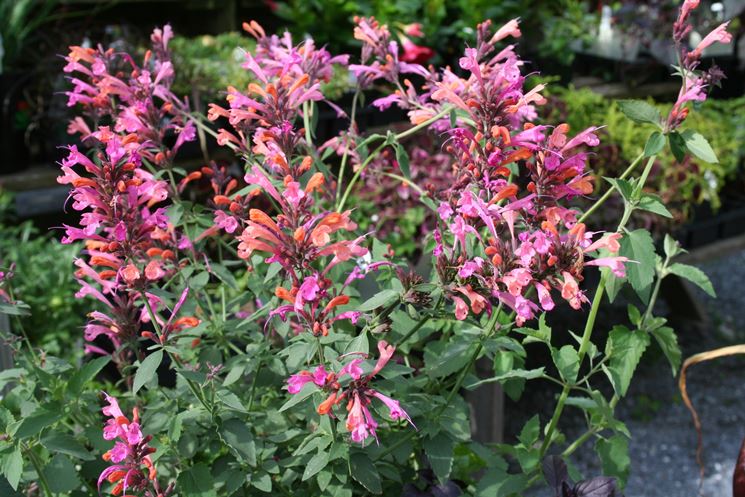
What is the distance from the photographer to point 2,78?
3398 millimetres

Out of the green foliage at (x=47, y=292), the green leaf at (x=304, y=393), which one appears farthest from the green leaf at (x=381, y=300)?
the green foliage at (x=47, y=292)

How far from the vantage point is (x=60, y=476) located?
49.9 inches

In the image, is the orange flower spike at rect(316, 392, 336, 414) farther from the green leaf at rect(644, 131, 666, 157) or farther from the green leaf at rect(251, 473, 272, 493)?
the green leaf at rect(644, 131, 666, 157)

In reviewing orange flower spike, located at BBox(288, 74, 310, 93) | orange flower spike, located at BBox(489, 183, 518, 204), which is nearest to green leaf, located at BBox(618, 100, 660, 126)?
orange flower spike, located at BBox(489, 183, 518, 204)

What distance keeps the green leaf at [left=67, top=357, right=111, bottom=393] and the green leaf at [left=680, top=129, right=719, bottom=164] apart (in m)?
0.88

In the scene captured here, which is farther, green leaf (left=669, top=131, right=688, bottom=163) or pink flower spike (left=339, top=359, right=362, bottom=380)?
green leaf (left=669, top=131, right=688, bottom=163)

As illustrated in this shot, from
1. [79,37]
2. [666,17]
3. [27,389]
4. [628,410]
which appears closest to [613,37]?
[666,17]

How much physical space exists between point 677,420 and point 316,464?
2368mm

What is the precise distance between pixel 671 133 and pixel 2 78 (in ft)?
9.31

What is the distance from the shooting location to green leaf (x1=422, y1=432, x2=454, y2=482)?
1251 millimetres

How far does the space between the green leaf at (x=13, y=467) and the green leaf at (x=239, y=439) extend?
26 cm

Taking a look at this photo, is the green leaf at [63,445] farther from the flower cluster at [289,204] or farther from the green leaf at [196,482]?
the flower cluster at [289,204]

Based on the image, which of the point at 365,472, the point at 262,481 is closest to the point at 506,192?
the point at 365,472

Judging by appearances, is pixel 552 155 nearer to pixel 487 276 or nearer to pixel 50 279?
pixel 487 276
